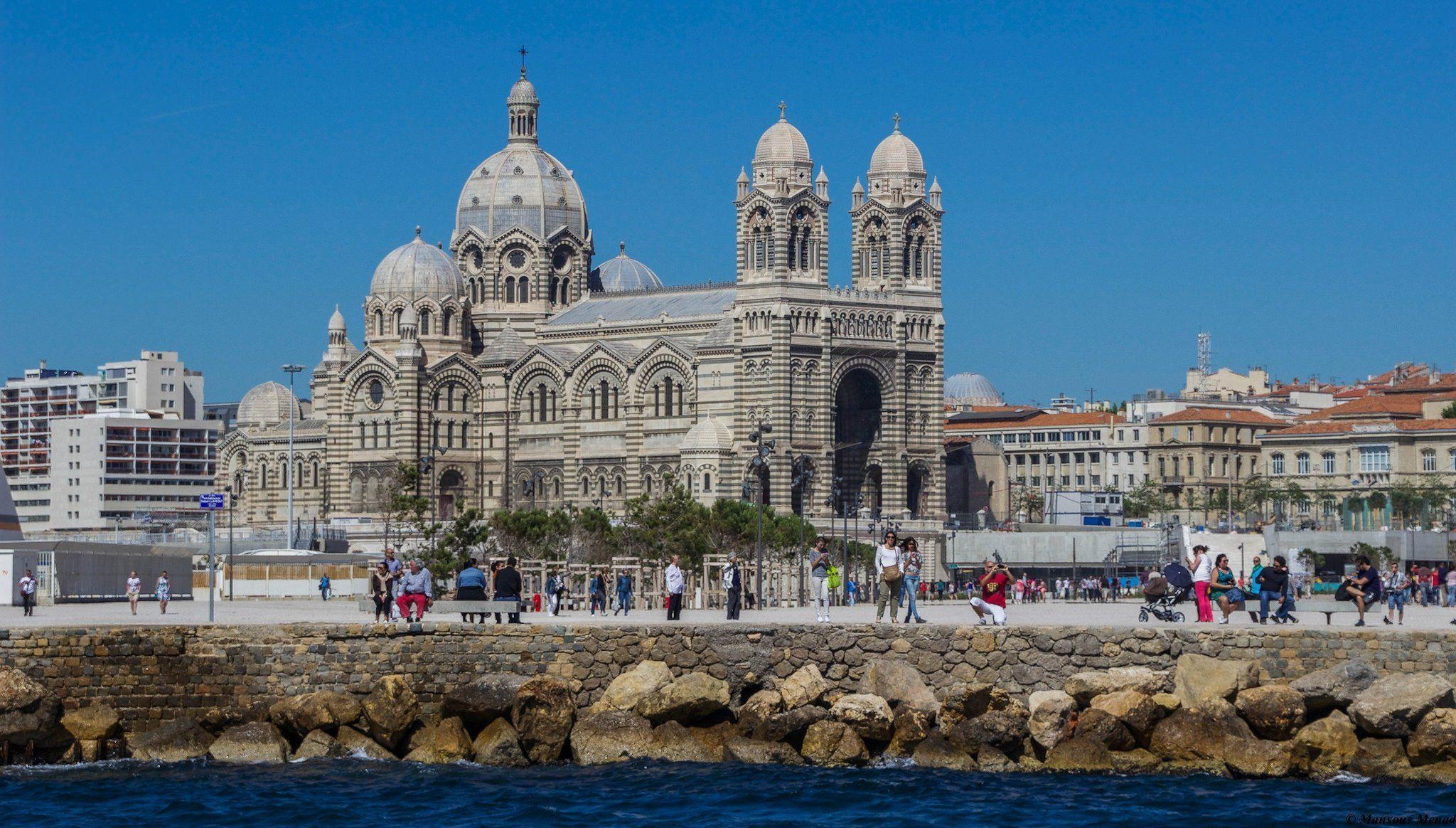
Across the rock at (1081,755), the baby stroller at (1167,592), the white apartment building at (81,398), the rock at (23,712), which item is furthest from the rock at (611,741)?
the white apartment building at (81,398)

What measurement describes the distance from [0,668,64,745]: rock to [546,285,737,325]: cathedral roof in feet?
216

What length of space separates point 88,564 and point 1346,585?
27.9 m

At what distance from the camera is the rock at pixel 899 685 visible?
35.2 meters

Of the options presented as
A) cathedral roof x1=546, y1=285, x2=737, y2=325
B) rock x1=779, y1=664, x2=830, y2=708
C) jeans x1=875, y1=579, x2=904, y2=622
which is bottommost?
rock x1=779, y1=664, x2=830, y2=708

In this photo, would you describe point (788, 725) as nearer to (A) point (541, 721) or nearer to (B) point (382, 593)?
(A) point (541, 721)

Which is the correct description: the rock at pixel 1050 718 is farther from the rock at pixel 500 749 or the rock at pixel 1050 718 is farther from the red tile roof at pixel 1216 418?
the red tile roof at pixel 1216 418

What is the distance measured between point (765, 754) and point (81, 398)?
14282 centimetres

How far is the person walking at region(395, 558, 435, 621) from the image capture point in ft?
128

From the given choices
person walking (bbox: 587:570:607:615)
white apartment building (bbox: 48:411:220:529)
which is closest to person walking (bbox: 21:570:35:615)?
person walking (bbox: 587:570:607:615)

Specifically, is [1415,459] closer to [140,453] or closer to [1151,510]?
[1151,510]

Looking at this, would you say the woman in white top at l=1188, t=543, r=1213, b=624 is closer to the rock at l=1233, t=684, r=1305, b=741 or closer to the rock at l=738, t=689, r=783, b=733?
the rock at l=1233, t=684, r=1305, b=741

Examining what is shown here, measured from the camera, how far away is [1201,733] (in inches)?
1323

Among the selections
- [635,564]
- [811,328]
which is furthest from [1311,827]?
[811,328]

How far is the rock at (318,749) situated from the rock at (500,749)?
190 cm
